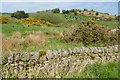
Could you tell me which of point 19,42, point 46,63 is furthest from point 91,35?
point 46,63

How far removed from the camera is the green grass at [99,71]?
8930 millimetres

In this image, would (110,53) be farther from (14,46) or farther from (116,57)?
(14,46)

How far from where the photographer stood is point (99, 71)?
370 inches

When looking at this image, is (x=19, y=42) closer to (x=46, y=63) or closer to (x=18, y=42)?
(x=18, y=42)

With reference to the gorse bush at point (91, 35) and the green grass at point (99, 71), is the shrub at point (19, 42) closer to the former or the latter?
the gorse bush at point (91, 35)

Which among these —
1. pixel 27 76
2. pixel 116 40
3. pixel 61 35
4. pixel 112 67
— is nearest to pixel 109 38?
pixel 116 40

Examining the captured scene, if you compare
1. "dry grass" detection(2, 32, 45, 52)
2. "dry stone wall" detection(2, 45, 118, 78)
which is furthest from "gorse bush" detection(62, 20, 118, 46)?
"dry stone wall" detection(2, 45, 118, 78)

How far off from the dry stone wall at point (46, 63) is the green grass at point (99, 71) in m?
0.22

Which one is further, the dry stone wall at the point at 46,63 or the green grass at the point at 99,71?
the green grass at the point at 99,71

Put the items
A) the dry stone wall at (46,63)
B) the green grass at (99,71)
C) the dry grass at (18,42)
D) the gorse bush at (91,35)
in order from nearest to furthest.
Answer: the dry stone wall at (46,63), the green grass at (99,71), the dry grass at (18,42), the gorse bush at (91,35)

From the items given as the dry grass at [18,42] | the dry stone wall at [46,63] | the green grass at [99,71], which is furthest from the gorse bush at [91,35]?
the green grass at [99,71]

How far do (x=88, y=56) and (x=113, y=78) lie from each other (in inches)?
132

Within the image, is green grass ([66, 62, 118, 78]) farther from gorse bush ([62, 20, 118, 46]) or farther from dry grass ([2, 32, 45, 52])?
gorse bush ([62, 20, 118, 46])

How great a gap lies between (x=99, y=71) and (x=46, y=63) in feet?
5.28
